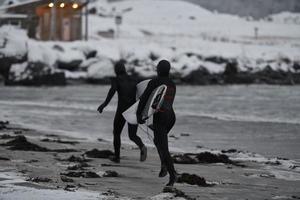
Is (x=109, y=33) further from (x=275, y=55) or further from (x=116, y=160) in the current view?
(x=116, y=160)

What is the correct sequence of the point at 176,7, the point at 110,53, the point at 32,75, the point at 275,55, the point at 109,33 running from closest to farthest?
the point at 32,75 → the point at 110,53 → the point at 275,55 → the point at 109,33 → the point at 176,7

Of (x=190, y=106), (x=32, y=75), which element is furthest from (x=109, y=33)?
(x=190, y=106)

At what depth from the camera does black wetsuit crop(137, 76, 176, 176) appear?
9.52 m

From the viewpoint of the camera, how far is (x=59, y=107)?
29.2 metres

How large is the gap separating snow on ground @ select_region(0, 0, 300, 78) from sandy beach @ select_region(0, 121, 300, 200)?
35.7 m

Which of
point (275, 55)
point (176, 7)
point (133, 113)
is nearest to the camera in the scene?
Answer: point (133, 113)

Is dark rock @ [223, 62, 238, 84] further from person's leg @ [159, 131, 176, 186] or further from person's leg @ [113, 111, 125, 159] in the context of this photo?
person's leg @ [159, 131, 176, 186]

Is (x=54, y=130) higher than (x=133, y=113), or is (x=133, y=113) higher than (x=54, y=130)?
(x=133, y=113)

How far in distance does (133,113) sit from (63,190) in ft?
7.01

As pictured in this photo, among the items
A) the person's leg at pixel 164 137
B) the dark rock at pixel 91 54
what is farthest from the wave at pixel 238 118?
the dark rock at pixel 91 54

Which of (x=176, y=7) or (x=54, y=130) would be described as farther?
(x=176, y=7)

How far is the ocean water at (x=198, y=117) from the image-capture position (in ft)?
57.8

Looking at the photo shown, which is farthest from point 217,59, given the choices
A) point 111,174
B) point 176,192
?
point 176,192

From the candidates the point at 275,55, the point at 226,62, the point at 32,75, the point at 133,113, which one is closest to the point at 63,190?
the point at 133,113
